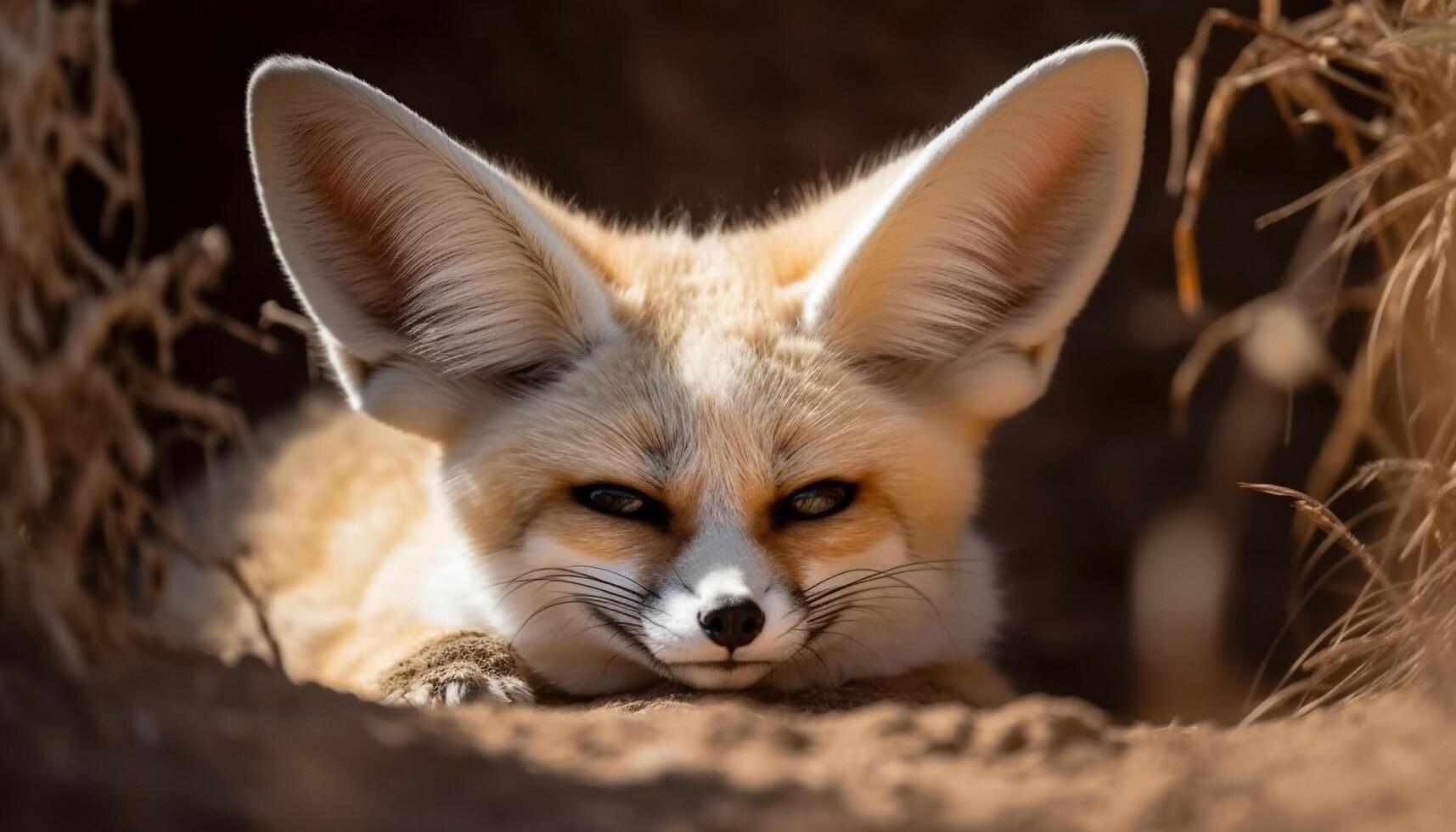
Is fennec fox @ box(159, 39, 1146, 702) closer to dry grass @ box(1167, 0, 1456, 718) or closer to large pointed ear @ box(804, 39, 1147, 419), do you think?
large pointed ear @ box(804, 39, 1147, 419)

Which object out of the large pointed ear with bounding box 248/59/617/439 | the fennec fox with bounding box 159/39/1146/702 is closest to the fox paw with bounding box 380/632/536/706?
the fennec fox with bounding box 159/39/1146/702

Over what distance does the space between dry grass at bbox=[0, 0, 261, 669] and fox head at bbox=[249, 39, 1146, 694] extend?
17.4 inches

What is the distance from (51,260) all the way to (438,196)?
0.75m

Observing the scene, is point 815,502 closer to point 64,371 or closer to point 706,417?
point 706,417

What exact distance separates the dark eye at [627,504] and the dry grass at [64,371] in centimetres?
64

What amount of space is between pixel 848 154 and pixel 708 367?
3.01 meters

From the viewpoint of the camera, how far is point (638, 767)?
157 centimetres

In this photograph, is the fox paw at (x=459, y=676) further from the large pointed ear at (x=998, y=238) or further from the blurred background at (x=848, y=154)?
the blurred background at (x=848, y=154)

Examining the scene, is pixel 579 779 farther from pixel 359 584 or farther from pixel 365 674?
pixel 359 584

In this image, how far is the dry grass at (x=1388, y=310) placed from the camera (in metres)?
2.35

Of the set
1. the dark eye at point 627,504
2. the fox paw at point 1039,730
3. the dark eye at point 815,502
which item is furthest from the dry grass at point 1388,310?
the dark eye at point 627,504

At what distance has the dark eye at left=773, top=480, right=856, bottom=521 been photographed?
252 cm

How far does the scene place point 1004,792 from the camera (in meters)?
1.51

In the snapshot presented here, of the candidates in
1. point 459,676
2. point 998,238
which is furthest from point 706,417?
point 998,238
